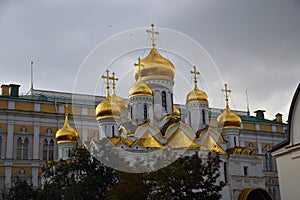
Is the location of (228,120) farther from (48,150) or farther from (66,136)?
(48,150)

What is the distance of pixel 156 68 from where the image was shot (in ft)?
117

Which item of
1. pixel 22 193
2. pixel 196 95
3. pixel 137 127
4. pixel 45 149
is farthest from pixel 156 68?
pixel 22 193

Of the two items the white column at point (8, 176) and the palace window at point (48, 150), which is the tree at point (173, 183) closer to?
the white column at point (8, 176)

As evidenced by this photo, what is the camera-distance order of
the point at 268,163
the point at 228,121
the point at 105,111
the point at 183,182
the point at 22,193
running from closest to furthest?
1. the point at 183,182
2. the point at 22,193
3. the point at 105,111
4. the point at 228,121
5. the point at 268,163

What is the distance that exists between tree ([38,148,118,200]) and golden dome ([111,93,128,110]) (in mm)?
10234

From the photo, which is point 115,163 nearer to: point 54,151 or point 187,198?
point 187,198

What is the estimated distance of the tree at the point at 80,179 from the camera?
854 inches

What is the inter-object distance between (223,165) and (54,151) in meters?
12.9

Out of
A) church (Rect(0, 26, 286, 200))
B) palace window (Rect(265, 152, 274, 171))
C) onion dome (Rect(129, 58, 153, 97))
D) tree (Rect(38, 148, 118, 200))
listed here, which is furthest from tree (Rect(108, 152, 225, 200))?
palace window (Rect(265, 152, 274, 171))

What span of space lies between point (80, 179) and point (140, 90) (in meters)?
11.8

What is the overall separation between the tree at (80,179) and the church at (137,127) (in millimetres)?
6729

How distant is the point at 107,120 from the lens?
102 feet

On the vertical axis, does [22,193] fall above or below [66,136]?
below

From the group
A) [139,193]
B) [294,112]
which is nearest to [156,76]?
[139,193]
